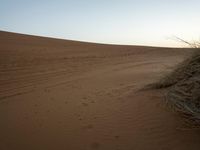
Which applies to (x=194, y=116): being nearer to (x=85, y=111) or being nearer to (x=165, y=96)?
(x=165, y=96)

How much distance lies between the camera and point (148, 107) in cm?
529

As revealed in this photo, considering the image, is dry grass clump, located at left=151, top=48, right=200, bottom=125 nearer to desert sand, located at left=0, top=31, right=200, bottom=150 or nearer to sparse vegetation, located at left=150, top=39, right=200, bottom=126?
sparse vegetation, located at left=150, top=39, right=200, bottom=126

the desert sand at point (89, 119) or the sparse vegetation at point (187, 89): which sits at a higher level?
the sparse vegetation at point (187, 89)

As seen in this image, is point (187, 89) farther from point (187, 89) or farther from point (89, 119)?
point (89, 119)

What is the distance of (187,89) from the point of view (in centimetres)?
473

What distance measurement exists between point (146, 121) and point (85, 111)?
1359 millimetres

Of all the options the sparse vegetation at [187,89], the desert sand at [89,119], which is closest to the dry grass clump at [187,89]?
the sparse vegetation at [187,89]

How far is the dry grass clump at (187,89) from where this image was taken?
4285 millimetres

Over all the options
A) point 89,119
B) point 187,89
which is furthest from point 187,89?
point 89,119

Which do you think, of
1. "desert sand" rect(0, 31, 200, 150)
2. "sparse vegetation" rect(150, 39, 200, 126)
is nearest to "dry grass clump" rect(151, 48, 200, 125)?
"sparse vegetation" rect(150, 39, 200, 126)

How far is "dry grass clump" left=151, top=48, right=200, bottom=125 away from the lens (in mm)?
4285

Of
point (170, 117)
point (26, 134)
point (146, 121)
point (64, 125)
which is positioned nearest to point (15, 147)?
point (26, 134)

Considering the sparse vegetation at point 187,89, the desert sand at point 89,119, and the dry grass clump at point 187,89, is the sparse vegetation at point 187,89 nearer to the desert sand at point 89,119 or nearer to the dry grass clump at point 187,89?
the dry grass clump at point 187,89

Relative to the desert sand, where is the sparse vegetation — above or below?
above
